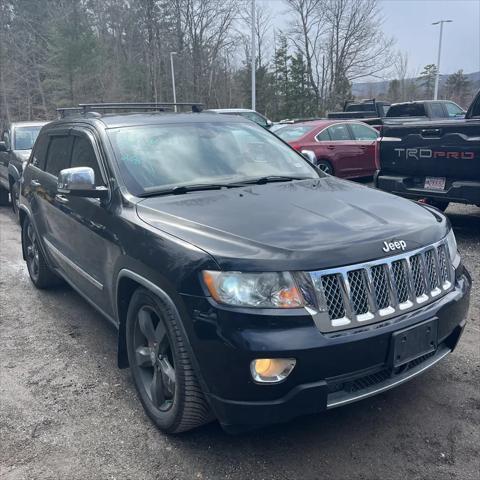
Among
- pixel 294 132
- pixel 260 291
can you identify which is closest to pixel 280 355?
pixel 260 291

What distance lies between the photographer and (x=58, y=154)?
4727 millimetres

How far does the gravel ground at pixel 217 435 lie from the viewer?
8.84 feet

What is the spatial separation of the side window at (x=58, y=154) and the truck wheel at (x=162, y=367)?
6.16ft

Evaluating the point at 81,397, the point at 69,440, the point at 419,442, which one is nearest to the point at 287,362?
the point at 419,442

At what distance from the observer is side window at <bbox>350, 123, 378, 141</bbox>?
40.1 feet

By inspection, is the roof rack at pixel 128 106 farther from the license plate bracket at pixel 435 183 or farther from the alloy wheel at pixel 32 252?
the license plate bracket at pixel 435 183

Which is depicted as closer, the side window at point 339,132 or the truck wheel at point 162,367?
the truck wheel at point 162,367

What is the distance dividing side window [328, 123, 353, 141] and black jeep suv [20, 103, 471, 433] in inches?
331

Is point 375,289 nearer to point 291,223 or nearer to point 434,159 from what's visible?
point 291,223

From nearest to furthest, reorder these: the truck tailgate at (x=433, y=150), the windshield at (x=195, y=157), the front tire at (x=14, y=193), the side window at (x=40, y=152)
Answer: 1. the windshield at (x=195, y=157)
2. the side window at (x=40, y=152)
3. the truck tailgate at (x=433, y=150)
4. the front tire at (x=14, y=193)

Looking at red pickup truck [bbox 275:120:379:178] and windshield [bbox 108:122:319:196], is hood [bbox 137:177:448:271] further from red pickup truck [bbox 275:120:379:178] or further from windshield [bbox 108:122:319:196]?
red pickup truck [bbox 275:120:379:178]

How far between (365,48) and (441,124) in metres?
38.4

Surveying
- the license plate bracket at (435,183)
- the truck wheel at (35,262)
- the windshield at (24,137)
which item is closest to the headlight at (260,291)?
the truck wheel at (35,262)

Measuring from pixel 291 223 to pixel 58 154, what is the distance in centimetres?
280
